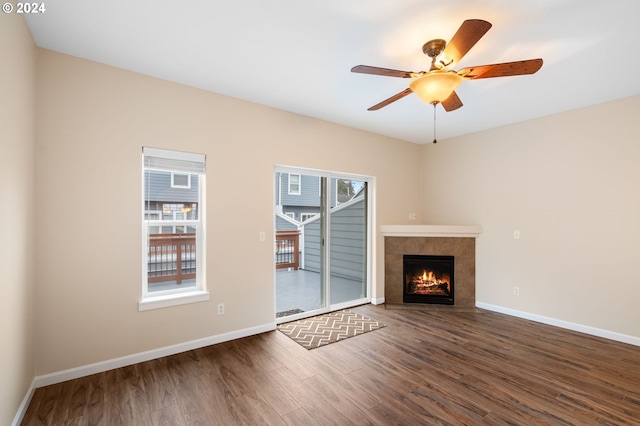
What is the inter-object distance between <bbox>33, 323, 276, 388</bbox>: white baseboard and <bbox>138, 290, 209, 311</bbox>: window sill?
44 centimetres

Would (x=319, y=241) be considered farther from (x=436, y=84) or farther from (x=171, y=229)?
(x=436, y=84)

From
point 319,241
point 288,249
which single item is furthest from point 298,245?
point 319,241

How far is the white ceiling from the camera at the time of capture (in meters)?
1.90

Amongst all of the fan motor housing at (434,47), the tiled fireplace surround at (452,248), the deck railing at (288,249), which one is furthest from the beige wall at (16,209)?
the tiled fireplace surround at (452,248)

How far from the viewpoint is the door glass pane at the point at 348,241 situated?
175 inches

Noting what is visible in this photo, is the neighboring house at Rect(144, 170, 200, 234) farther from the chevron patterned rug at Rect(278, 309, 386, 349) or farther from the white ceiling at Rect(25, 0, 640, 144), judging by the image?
the chevron patterned rug at Rect(278, 309, 386, 349)

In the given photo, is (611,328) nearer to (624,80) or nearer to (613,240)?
(613,240)

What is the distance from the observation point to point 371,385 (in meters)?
2.43

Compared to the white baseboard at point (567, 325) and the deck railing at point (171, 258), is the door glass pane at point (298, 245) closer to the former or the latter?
the deck railing at point (171, 258)

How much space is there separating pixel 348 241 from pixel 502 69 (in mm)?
3154

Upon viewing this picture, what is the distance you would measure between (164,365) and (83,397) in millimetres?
614

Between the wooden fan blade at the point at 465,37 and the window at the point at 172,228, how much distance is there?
2.56 m

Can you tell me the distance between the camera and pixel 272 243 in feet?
12.0

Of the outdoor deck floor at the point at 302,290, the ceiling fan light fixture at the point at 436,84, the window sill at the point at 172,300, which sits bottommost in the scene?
the outdoor deck floor at the point at 302,290
